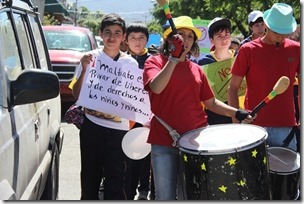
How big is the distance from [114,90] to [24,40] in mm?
828

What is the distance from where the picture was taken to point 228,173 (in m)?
3.35

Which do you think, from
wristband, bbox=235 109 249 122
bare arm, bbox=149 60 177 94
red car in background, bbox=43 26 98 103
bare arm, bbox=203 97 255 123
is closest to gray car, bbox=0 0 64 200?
bare arm, bbox=149 60 177 94

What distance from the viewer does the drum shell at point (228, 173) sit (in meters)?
3.34

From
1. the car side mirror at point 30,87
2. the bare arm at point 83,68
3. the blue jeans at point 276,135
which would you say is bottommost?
the blue jeans at point 276,135

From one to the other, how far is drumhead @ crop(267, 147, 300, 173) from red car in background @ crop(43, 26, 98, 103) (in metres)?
7.58

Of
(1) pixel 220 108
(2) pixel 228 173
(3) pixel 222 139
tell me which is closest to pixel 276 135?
(1) pixel 220 108

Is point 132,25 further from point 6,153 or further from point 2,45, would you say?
point 6,153

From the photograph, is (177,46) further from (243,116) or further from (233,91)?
(233,91)

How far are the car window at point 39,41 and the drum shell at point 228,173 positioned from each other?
2.08 m

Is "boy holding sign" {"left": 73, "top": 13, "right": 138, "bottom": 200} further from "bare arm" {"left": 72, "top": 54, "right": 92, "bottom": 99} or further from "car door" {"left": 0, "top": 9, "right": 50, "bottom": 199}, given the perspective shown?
"car door" {"left": 0, "top": 9, "right": 50, "bottom": 199}

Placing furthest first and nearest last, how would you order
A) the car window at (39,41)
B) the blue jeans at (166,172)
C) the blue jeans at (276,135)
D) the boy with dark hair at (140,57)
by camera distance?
the boy with dark hair at (140,57), the car window at (39,41), the blue jeans at (276,135), the blue jeans at (166,172)

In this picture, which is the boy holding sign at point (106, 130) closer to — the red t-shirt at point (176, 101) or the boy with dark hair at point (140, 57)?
the red t-shirt at point (176, 101)

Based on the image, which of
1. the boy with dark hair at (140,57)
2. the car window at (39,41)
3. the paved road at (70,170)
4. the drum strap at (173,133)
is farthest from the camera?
the paved road at (70,170)

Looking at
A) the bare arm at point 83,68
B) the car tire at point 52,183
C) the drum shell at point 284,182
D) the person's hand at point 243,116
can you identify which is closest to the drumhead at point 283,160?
the drum shell at point 284,182
